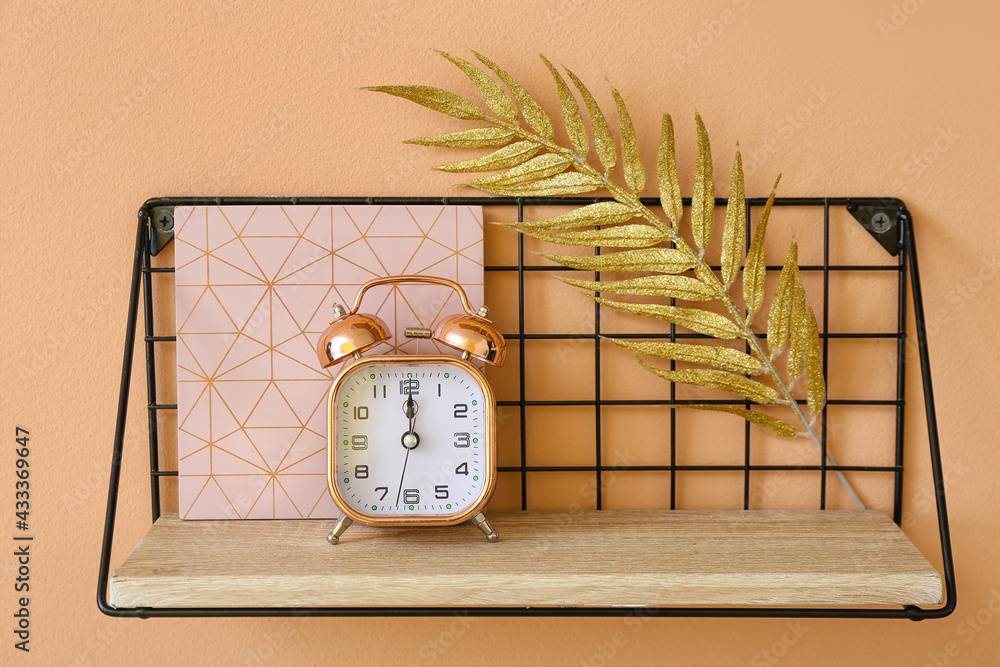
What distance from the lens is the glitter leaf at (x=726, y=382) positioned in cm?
79

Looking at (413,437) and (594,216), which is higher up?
(594,216)

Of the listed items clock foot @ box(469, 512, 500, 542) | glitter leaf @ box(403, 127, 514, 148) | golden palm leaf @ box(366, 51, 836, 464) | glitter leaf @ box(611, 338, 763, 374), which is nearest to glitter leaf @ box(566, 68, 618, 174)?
golden palm leaf @ box(366, 51, 836, 464)

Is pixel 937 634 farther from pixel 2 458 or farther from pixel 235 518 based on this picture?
pixel 2 458

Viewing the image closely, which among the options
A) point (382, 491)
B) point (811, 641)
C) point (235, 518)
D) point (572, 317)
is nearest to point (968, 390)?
point (811, 641)

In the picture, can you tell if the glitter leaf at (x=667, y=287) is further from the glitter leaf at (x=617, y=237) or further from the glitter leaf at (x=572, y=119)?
the glitter leaf at (x=572, y=119)

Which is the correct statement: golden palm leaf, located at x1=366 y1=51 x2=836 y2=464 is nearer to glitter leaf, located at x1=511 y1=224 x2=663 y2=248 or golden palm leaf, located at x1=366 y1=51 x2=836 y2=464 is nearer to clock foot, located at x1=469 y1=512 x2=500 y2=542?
glitter leaf, located at x1=511 y1=224 x2=663 y2=248

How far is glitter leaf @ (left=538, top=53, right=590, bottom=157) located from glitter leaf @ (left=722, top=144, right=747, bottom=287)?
189mm

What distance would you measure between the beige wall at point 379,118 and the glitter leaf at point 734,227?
2.2 inches

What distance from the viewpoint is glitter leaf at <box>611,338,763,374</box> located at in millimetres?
788

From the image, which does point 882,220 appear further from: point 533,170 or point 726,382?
point 533,170

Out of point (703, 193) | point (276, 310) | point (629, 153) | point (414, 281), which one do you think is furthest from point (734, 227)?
point (276, 310)

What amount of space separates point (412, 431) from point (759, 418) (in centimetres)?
44

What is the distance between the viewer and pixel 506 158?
31.4 inches

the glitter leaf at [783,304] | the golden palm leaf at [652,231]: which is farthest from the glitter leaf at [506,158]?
the glitter leaf at [783,304]
